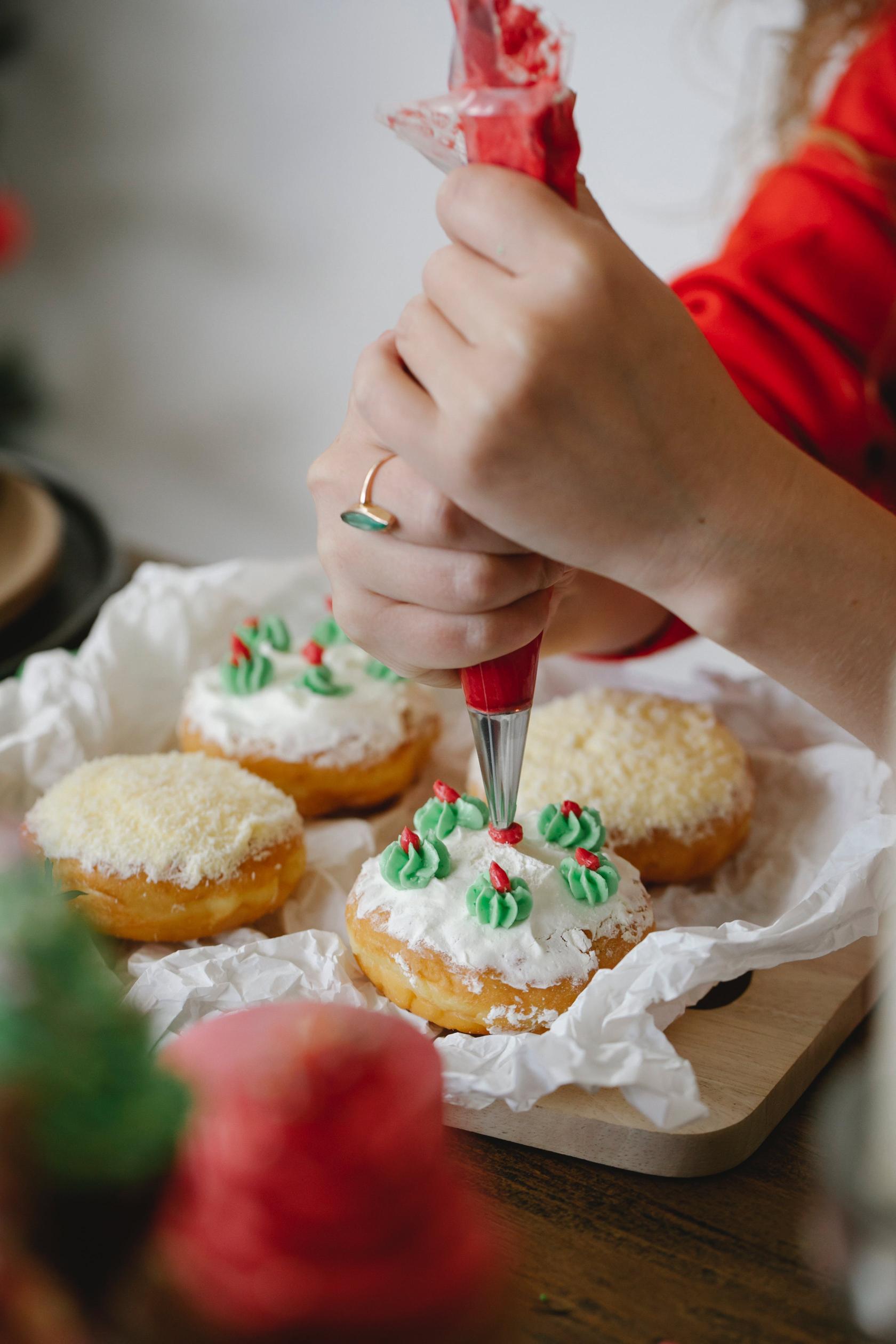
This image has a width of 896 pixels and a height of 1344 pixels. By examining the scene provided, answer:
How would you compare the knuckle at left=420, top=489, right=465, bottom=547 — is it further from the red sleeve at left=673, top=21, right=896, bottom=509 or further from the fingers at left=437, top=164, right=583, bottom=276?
the red sleeve at left=673, top=21, right=896, bottom=509

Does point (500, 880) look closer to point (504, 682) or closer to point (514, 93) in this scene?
point (504, 682)

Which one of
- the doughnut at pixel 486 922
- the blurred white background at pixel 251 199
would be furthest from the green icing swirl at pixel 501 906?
the blurred white background at pixel 251 199

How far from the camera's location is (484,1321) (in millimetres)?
283

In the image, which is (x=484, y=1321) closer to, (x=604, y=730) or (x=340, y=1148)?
(x=340, y=1148)

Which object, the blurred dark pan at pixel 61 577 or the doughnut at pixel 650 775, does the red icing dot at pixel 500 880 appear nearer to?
the doughnut at pixel 650 775

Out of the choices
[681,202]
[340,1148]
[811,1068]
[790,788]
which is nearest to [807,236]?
[681,202]

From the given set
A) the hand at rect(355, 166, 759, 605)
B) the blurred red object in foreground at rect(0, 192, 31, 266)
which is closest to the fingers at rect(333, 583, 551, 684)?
the hand at rect(355, 166, 759, 605)

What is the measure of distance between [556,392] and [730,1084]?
478 mm

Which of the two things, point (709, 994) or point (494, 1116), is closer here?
point (494, 1116)

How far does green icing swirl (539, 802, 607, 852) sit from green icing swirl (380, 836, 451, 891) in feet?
0.31

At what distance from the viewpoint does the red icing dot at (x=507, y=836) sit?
89 cm

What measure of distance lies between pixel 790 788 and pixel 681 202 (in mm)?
1202

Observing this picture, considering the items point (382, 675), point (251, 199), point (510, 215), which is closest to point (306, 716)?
point (382, 675)

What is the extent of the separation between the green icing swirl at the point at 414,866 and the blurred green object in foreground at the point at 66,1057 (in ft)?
1.94
